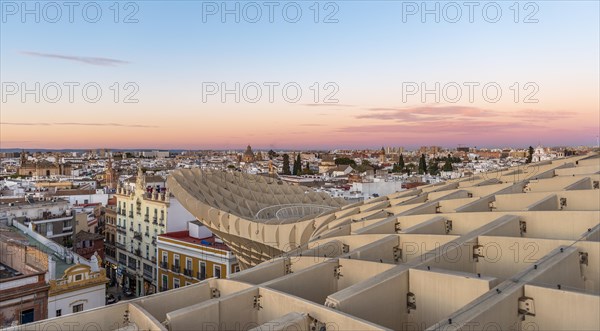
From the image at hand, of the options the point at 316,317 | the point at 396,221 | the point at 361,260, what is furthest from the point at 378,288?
the point at 396,221

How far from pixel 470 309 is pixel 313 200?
2600cm

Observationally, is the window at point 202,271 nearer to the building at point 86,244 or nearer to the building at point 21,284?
the building at point 21,284

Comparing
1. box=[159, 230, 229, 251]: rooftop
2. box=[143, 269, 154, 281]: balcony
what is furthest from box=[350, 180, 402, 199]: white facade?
box=[143, 269, 154, 281]: balcony

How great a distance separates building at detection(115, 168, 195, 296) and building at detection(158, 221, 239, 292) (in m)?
3.76

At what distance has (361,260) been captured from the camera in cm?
916

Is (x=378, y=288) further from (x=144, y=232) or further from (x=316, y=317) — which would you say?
(x=144, y=232)

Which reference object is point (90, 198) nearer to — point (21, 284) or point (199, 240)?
point (199, 240)

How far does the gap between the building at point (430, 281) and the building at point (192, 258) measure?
Result: 20.9 m

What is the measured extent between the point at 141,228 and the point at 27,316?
26.4 metres

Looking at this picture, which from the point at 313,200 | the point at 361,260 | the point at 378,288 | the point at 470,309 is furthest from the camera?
the point at 313,200

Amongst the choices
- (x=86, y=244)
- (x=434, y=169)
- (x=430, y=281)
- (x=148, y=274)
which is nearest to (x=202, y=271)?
(x=148, y=274)

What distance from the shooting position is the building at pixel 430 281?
20.6ft

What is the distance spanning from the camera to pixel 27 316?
19578 millimetres

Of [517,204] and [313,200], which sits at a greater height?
[517,204]
